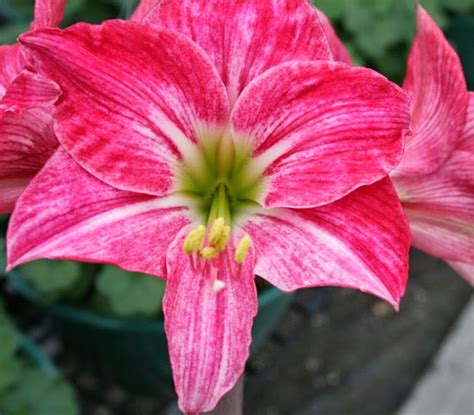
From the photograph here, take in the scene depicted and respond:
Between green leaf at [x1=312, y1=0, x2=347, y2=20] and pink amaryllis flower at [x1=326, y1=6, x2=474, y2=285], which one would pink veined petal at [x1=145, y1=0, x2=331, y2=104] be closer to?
pink amaryllis flower at [x1=326, y1=6, x2=474, y2=285]

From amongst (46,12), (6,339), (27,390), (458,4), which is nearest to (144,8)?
(46,12)

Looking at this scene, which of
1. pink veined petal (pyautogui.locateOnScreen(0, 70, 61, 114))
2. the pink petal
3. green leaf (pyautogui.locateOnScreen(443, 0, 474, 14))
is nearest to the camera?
pink veined petal (pyautogui.locateOnScreen(0, 70, 61, 114))

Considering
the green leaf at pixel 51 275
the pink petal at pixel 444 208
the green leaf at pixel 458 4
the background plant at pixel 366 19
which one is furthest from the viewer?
the green leaf at pixel 458 4

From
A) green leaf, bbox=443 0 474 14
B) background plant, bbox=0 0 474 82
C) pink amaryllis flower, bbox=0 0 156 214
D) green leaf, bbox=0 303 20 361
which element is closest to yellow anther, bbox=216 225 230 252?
pink amaryllis flower, bbox=0 0 156 214

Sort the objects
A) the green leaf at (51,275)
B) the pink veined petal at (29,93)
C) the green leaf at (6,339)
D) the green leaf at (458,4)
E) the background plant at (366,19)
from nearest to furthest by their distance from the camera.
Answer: the pink veined petal at (29,93) < the green leaf at (6,339) < the green leaf at (51,275) < the background plant at (366,19) < the green leaf at (458,4)

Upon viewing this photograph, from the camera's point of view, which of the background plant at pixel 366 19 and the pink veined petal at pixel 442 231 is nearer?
the pink veined petal at pixel 442 231

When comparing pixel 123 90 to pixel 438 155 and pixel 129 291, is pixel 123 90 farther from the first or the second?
pixel 129 291

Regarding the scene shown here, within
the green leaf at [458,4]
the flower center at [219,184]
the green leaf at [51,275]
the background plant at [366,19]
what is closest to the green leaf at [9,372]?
the green leaf at [51,275]

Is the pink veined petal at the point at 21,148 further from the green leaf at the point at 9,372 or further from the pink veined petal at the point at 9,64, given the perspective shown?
the green leaf at the point at 9,372
